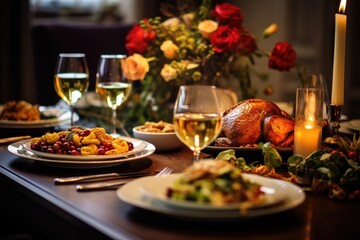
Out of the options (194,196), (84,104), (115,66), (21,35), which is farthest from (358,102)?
(194,196)

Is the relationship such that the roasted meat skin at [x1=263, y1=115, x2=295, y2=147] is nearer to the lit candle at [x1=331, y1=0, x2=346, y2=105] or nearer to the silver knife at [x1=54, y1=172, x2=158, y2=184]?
the lit candle at [x1=331, y1=0, x2=346, y2=105]

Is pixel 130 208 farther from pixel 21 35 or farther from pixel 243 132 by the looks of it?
pixel 21 35

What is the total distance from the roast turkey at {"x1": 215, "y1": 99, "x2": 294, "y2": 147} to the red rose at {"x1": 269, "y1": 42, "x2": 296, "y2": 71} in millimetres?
557

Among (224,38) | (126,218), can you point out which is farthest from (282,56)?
(126,218)

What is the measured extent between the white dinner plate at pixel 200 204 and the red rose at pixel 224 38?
0.84 meters

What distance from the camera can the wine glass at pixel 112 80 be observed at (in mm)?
1767

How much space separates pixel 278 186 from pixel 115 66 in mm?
825

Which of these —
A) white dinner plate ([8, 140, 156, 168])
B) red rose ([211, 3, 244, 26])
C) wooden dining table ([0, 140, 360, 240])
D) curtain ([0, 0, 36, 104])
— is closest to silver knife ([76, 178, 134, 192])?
wooden dining table ([0, 140, 360, 240])

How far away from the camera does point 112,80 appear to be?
177cm

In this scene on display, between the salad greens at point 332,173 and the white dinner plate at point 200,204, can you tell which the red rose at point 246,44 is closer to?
the salad greens at point 332,173

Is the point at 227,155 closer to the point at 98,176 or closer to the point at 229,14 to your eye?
the point at 98,176

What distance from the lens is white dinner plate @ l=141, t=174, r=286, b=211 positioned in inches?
35.9

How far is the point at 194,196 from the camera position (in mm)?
928

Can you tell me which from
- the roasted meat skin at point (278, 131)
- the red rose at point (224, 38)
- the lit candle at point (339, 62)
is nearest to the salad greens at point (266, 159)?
the roasted meat skin at point (278, 131)
